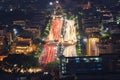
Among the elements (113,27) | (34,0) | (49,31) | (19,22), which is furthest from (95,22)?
(34,0)

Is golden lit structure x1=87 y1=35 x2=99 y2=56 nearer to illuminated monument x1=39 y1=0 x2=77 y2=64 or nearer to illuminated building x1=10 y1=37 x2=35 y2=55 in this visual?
illuminated monument x1=39 y1=0 x2=77 y2=64

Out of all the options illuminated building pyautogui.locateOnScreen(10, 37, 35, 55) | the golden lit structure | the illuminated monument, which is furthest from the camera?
illuminated building pyautogui.locateOnScreen(10, 37, 35, 55)

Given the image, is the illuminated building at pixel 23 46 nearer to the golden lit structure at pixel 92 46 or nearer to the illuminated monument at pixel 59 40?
the illuminated monument at pixel 59 40

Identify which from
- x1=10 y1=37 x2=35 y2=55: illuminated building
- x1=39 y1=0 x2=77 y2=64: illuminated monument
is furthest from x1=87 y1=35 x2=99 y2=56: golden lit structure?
x1=10 y1=37 x2=35 y2=55: illuminated building

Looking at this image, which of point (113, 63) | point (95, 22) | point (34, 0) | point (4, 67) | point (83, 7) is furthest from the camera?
point (34, 0)

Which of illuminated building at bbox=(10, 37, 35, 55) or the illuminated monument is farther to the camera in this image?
illuminated building at bbox=(10, 37, 35, 55)

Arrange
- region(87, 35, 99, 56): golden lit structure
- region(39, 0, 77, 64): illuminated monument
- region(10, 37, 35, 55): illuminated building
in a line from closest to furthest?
region(39, 0, 77, 64): illuminated monument → region(87, 35, 99, 56): golden lit structure → region(10, 37, 35, 55): illuminated building

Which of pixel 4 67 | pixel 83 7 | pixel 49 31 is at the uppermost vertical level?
pixel 83 7

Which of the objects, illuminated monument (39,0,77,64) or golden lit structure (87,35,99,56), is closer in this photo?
illuminated monument (39,0,77,64)

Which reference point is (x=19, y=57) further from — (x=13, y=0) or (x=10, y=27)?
(x=13, y=0)
